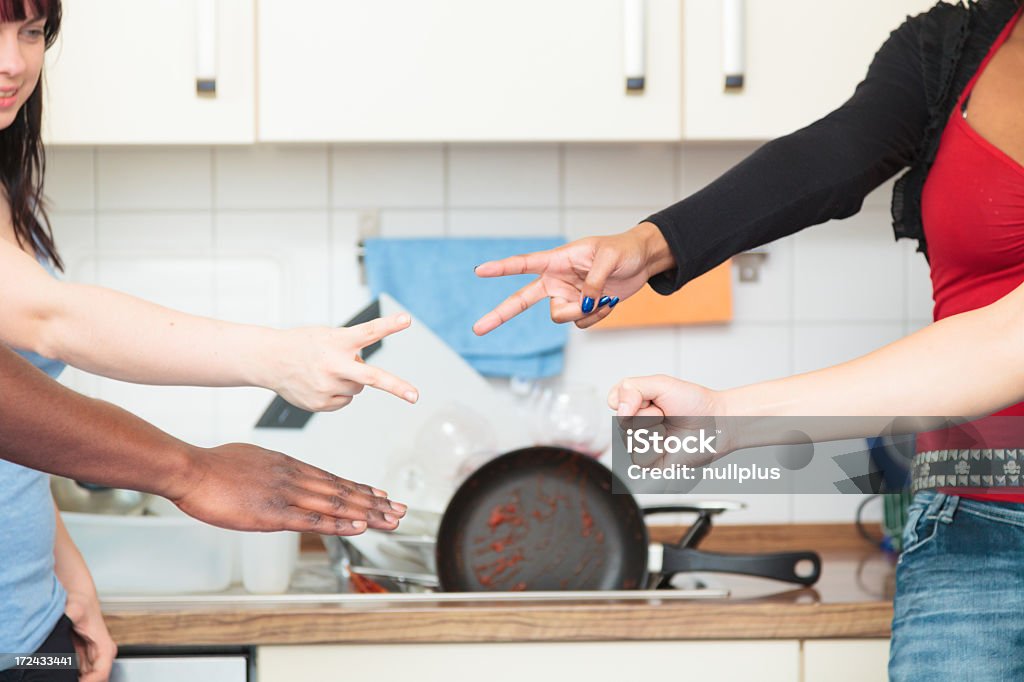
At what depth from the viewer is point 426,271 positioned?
188cm

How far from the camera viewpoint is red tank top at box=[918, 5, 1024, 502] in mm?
979

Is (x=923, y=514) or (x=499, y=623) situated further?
(x=499, y=623)

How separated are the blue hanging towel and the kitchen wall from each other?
0.06m

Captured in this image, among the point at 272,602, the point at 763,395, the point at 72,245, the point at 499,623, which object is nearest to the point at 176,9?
the point at 72,245

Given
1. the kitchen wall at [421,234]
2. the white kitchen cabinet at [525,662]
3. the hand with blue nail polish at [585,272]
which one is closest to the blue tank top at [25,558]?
the white kitchen cabinet at [525,662]

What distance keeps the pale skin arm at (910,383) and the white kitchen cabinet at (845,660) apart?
2.15ft

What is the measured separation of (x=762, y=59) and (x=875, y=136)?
0.61m

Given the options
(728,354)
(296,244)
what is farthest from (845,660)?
(296,244)

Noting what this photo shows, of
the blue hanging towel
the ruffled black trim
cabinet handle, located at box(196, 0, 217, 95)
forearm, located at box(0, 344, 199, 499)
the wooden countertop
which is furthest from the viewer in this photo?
the blue hanging towel

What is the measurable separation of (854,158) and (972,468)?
0.31 m

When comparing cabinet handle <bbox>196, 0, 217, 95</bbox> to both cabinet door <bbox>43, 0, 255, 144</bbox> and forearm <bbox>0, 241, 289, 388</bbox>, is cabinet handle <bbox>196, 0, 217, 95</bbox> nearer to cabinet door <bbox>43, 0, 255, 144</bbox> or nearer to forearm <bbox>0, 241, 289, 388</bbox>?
cabinet door <bbox>43, 0, 255, 144</bbox>

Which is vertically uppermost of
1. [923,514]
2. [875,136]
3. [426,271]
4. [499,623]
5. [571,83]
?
[571,83]

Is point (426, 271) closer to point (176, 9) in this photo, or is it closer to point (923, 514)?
point (176, 9)

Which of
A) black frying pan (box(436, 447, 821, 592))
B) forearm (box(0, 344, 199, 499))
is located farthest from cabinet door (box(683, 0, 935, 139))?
forearm (box(0, 344, 199, 499))
